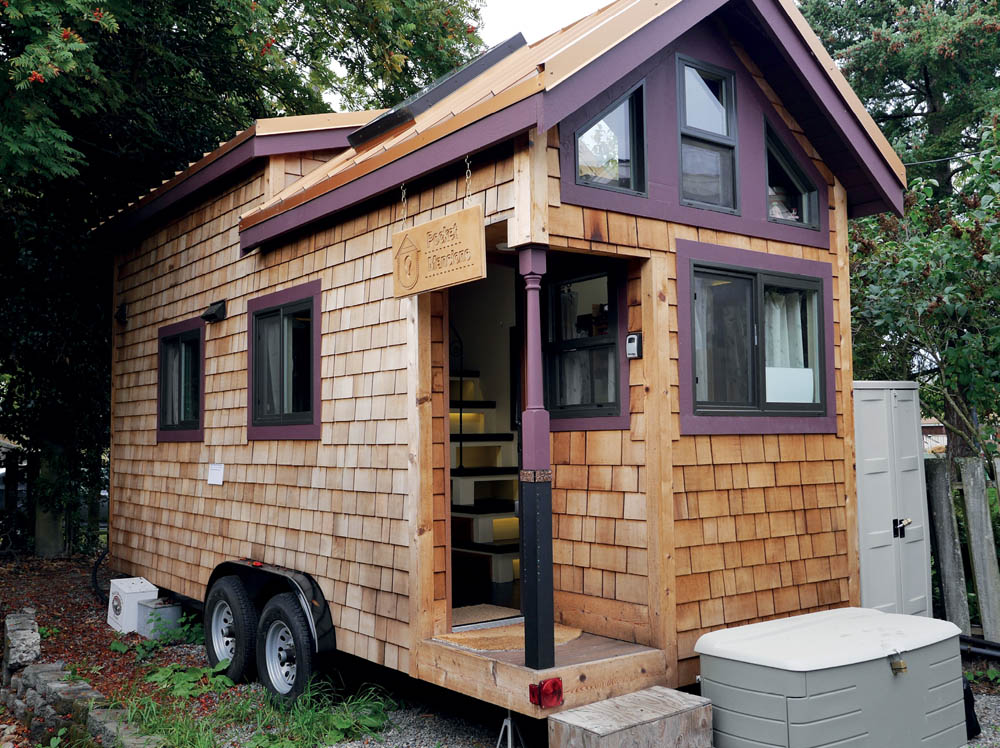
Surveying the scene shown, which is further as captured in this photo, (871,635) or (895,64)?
(895,64)

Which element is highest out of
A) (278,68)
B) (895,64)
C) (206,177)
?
(895,64)

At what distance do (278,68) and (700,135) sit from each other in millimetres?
9507

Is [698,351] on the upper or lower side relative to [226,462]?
upper

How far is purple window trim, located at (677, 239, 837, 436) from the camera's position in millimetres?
4910

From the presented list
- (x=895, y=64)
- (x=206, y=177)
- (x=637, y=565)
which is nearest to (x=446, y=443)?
(x=637, y=565)

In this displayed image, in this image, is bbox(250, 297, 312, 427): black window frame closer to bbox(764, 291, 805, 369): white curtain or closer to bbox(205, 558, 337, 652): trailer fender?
bbox(205, 558, 337, 652): trailer fender

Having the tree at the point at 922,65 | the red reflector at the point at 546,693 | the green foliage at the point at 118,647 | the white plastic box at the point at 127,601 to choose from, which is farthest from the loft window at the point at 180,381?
the tree at the point at 922,65

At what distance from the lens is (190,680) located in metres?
6.30

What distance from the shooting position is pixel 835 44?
17.3 metres

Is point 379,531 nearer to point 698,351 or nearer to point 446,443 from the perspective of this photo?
point 446,443

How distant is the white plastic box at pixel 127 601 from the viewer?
802 centimetres

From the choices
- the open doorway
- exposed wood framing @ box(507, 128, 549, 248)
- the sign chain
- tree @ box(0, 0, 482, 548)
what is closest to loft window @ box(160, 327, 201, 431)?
the open doorway

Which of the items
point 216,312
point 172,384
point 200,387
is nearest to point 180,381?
point 172,384

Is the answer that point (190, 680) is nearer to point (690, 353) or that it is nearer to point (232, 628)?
point (232, 628)
